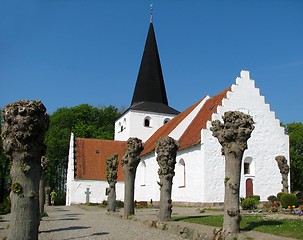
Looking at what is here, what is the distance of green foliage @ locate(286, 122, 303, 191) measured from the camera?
47.0m

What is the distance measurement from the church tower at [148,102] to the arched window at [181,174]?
1513 centimetres

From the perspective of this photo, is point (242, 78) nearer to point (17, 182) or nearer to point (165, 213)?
point (165, 213)

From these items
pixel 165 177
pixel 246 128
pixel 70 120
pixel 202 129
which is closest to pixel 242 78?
pixel 202 129

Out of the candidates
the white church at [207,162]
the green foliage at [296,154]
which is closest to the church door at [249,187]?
the white church at [207,162]

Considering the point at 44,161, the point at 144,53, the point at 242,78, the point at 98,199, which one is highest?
the point at 144,53

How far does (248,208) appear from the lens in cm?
2239

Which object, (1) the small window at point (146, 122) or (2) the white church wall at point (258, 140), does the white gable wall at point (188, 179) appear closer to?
(2) the white church wall at point (258, 140)

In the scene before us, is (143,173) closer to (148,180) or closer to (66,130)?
(148,180)

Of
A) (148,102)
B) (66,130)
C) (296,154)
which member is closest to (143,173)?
(148,102)

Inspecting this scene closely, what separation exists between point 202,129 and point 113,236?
17.6m

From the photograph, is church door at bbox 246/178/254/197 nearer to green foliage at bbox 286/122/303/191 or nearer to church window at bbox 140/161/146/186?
church window at bbox 140/161/146/186

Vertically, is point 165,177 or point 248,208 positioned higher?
point 165,177

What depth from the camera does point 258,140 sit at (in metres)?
29.8

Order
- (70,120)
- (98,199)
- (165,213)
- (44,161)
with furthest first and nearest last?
(70,120), (98,199), (44,161), (165,213)
